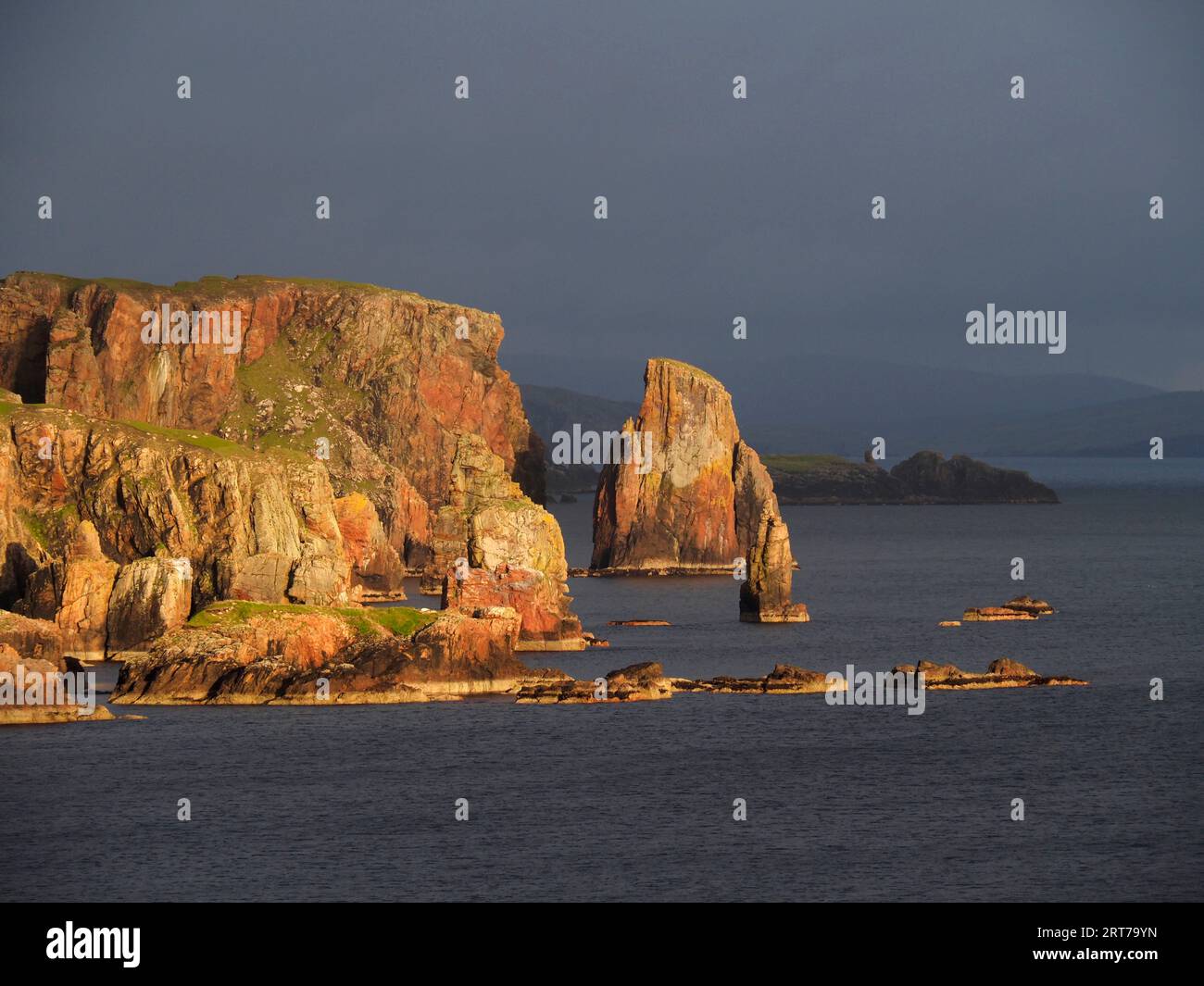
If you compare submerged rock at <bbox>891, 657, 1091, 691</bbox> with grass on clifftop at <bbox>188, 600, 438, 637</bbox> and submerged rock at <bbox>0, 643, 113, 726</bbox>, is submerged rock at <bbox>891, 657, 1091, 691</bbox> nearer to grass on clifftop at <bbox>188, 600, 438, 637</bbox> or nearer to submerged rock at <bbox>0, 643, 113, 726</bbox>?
grass on clifftop at <bbox>188, 600, 438, 637</bbox>

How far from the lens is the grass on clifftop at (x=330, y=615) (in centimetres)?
13900

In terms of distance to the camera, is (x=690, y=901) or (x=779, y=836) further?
(x=779, y=836)

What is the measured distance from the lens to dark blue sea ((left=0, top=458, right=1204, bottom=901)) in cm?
8894

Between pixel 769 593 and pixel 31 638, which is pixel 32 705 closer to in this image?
pixel 31 638

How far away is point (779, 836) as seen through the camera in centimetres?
9844

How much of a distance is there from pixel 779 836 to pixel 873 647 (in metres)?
77.9

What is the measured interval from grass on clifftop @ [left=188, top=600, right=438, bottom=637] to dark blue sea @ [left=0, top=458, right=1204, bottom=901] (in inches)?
344
